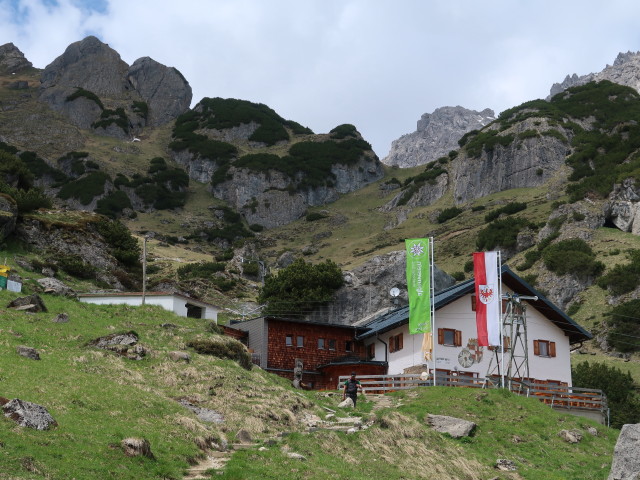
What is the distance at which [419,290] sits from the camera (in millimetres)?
40281

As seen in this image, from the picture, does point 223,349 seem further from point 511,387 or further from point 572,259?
point 572,259

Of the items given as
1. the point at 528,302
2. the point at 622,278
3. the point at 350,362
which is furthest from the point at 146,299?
the point at 622,278

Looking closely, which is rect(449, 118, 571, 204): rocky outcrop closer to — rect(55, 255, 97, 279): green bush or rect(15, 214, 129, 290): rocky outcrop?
rect(15, 214, 129, 290): rocky outcrop

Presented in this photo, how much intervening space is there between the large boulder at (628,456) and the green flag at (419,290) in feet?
65.7

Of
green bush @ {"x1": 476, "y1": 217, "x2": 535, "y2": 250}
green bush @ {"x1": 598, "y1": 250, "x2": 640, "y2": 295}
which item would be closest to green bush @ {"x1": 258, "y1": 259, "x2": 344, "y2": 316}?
green bush @ {"x1": 598, "y1": 250, "x2": 640, "y2": 295}

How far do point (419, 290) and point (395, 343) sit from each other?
7449mm

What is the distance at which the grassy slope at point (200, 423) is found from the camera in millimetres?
17234

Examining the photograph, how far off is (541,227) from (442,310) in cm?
6006

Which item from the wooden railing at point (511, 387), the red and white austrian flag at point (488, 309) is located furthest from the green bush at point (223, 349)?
the red and white austrian flag at point (488, 309)

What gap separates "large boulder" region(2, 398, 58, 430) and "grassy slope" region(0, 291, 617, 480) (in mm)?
332

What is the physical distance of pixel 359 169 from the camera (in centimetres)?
18138

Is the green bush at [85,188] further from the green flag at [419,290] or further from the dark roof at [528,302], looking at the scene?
the green flag at [419,290]

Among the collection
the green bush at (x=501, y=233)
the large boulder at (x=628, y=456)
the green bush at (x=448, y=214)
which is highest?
the green bush at (x=448, y=214)

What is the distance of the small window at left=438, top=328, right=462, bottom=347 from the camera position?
43.7 metres
